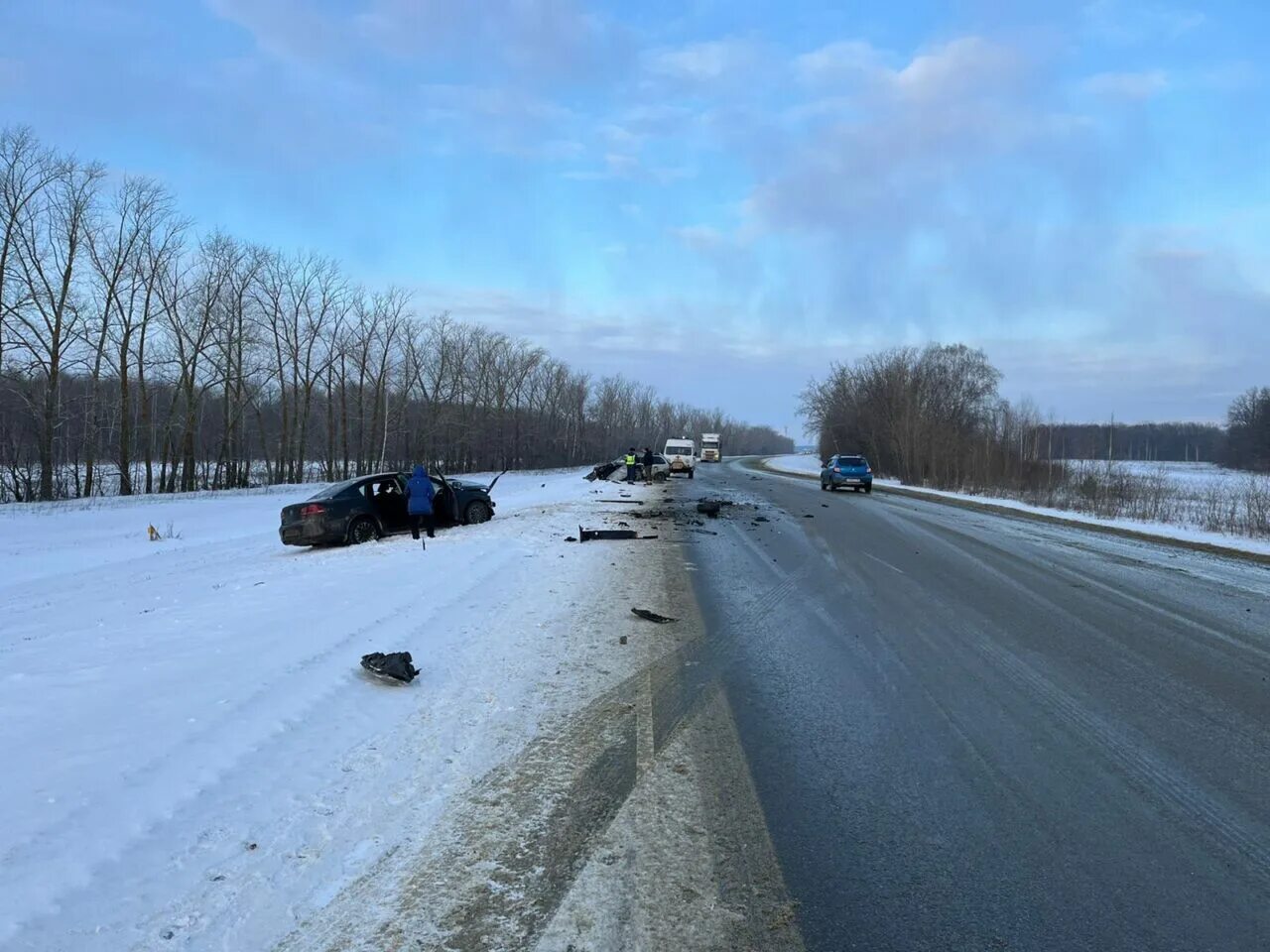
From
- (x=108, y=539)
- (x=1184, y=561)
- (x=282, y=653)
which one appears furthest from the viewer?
(x=108, y=539)

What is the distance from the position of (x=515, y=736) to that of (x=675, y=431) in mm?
169708

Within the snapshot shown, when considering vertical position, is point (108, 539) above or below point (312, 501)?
below

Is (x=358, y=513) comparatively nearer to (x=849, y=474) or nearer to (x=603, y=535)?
(x=603, y=535)

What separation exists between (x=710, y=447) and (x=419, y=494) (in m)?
72.2

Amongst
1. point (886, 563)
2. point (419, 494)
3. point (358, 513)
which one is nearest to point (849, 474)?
point (886, 563)

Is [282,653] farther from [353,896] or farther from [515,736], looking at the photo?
[353,896]

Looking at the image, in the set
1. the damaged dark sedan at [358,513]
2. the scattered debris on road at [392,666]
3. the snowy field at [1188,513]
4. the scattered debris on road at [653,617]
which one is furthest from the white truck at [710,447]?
the scattered debris on road at [392,666]

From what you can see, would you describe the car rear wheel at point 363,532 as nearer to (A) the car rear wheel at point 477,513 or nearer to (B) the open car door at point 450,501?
(B) the open car door at point 450,501

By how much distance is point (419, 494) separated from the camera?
624 inches

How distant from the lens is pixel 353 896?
3195 mm

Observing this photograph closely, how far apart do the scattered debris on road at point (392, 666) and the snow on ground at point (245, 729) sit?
97 millimetres

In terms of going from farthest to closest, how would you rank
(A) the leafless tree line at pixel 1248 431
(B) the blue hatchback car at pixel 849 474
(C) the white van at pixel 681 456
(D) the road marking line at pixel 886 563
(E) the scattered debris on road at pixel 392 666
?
(A) the leafless tree line at pixel 1248 431 < (C) the white van at pixel 681 456 < (B) the blue hatchback car at pixel 849 474 < (D) the road marking line at pixel 886 563 < (E) the scattered debris on road at pixel 392 666

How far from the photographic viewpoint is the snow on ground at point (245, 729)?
10.5ft

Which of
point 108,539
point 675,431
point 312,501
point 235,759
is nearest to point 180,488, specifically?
point 108,539
